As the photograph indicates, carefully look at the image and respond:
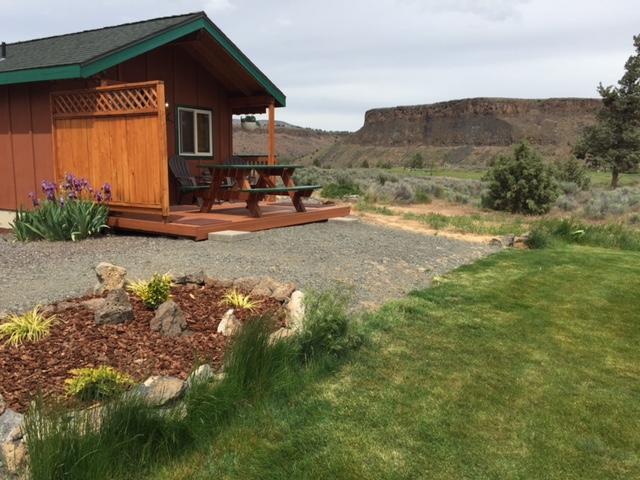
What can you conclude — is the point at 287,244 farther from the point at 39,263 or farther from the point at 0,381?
Answer: the point at 0,381

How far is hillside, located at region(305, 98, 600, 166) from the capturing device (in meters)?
83.3

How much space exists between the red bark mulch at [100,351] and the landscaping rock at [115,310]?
5cm

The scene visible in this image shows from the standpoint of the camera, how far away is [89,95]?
25.4ft

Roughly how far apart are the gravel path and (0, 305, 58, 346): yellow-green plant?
2.71 feet

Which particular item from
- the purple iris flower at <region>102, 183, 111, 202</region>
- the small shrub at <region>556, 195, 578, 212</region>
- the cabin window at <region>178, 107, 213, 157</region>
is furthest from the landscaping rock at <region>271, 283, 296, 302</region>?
the small shrub at <region>556, 195, 578, 212</region>

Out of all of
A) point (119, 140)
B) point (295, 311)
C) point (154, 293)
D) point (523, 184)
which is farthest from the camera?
point (523, 184)

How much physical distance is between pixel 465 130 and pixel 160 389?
308 ft

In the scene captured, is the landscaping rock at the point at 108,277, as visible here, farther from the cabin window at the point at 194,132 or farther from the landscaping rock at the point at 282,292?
the cabin window at the point at 194,132

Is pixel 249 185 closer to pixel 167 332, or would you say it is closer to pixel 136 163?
pixel 136 163

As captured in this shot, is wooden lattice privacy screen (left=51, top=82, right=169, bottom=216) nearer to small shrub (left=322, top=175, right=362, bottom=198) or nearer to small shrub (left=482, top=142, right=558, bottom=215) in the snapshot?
small shrub (left=322, top=175, right=362, bottom=198)

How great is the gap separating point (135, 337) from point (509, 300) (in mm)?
3808

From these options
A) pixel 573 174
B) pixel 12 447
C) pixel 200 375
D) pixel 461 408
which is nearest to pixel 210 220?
pixel 200 375

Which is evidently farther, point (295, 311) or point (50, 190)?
point (50, 190)

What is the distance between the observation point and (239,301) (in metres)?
4.12
